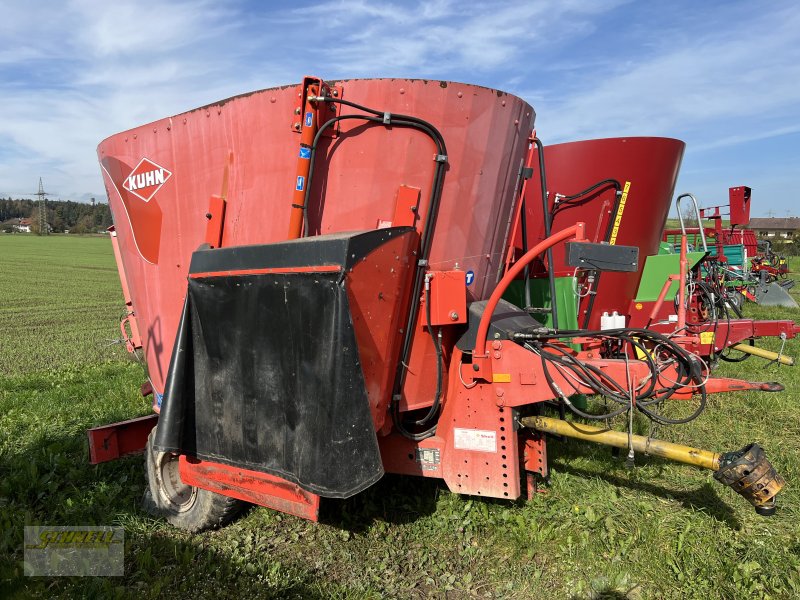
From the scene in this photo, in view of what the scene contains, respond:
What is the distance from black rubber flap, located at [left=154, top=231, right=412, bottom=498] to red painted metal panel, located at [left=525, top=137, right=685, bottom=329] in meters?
2.28

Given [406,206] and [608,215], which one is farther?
[608,215]

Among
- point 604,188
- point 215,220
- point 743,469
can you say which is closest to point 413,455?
point 743,469

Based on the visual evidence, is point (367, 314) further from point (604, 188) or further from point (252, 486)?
point (604, 188)

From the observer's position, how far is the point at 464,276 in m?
2.85

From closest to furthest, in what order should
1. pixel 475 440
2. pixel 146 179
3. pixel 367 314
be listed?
1. pixel 367 314
2. pixel 475 440
3. pixel 146 179

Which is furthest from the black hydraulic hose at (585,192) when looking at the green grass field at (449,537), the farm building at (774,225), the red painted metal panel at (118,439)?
the farm building at (774,225)

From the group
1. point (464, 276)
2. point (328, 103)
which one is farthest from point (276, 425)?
point (328, 103)

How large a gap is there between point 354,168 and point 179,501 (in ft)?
7.70

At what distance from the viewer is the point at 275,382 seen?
A: 2684 mm

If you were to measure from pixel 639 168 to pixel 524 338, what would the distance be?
2.40 m

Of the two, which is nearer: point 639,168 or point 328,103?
point 328,103

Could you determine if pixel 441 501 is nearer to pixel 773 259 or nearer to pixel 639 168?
pixel 639 168

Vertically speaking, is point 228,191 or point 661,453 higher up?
point 228,191

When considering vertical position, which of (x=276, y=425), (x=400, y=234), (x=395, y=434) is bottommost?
(x=395, y=434)
